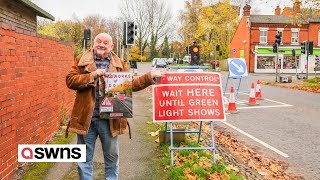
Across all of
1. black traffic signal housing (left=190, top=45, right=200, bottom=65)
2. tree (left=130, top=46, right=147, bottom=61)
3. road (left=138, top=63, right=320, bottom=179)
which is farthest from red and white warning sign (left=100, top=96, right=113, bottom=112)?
tree (left=130, top=46, right=147, bottom=61)

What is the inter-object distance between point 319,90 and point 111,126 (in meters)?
19.2

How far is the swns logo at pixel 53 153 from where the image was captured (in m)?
3.95

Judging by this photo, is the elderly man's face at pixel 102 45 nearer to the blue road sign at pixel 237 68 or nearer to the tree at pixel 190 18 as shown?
the blue road sign at pixel 237 68

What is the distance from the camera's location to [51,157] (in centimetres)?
451

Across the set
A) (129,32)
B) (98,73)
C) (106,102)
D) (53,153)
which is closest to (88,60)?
(98,73)

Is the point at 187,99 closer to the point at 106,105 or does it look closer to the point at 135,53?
the point at 106,105

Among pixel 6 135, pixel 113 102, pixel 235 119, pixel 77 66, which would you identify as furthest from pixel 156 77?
pixel 235 119

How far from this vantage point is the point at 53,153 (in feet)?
14.5

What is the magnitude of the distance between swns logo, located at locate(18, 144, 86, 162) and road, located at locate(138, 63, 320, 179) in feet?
11.5

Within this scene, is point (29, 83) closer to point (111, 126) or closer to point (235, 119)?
point (111, 126)

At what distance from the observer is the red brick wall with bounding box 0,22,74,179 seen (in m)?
4.47

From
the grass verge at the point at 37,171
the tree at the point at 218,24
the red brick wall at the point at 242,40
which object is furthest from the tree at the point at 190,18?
the grass verge at the point at 37,171

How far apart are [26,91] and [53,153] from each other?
4.81 feet

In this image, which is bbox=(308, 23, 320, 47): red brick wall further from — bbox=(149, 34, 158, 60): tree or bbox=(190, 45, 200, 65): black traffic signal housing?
bbox=(190, 45, 200, 65): black traffic signal housing
